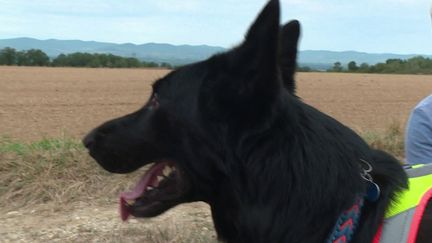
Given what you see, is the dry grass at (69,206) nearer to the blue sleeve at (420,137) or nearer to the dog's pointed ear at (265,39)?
the blue sleeve at (420,137)

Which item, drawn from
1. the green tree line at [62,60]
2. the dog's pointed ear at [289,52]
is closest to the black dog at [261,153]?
the dog's pointed ear at [289,52]

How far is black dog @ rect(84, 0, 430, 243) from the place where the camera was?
179cm

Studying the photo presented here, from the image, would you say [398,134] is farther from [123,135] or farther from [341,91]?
[341,91]

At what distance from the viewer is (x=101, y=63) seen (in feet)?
210

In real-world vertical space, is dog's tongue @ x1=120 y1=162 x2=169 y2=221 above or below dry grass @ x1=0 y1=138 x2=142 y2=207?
above

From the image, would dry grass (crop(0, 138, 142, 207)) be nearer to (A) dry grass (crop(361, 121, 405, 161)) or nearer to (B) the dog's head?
(B) the dog's head

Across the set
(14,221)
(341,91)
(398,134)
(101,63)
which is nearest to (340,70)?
(101,63)

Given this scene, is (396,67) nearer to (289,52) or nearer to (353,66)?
(353,66)

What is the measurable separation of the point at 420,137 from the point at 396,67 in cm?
6480

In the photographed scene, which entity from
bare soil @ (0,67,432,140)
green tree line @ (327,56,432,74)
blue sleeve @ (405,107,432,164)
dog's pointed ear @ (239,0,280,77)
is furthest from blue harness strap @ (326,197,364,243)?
green tree line @ (327,56,432,74)

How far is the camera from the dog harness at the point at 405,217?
1.80m

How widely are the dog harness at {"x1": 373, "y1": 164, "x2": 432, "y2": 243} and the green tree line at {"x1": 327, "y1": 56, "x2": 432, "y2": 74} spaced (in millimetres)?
65429

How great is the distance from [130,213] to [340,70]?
6669 centimetres

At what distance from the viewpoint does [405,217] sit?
183cm
